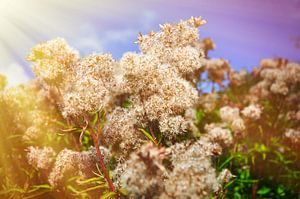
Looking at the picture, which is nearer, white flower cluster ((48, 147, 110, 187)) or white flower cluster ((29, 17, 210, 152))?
white flower cluster ((29, 17, 210, 152))

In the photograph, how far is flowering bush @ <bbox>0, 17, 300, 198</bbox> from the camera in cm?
284

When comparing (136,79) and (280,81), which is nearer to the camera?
(136,79)

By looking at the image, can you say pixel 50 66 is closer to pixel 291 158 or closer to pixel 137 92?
pixel 137 92

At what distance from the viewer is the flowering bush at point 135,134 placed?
284cm

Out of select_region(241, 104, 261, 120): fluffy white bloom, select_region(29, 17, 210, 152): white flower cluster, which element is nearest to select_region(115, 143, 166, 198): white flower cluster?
select_region(29, 17, 210, 152): white flower cluster

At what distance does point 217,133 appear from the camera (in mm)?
5656

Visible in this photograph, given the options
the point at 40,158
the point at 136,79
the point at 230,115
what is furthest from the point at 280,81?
the point at 40,158

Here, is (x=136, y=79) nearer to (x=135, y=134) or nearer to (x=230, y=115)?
(x=135, y=134)

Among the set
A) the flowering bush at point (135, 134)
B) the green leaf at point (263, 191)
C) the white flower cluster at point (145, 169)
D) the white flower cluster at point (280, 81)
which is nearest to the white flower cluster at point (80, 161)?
the flowering bush at point (135, 134)

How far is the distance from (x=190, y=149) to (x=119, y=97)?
11.0 ft

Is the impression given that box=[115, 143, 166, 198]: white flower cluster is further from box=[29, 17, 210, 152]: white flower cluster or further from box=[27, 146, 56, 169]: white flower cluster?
box=[27, 146, 56, 169]: white flower cluster

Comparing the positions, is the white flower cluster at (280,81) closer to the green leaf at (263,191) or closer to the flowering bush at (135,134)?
the flowering bush at (135,134)

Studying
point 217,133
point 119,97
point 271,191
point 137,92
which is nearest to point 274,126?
point 271,191

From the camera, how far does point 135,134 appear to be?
404 centimetres
